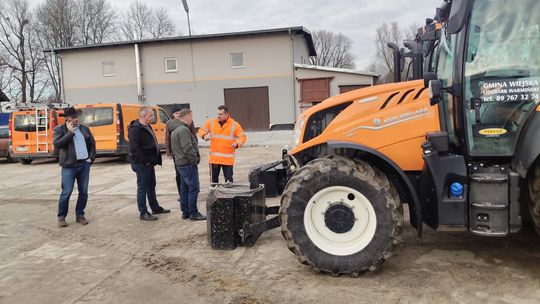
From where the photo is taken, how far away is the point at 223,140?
7.16 metres

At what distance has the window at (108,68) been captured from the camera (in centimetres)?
2689

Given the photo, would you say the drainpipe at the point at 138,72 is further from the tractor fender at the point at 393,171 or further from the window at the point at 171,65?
the tractor fender at the point at 393,171

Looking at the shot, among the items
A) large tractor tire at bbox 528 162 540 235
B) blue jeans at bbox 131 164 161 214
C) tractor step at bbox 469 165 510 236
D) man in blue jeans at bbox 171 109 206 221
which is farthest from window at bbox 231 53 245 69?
large tractor tire at bbox 528 162 540 235

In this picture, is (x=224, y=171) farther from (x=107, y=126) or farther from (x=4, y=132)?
(x=4, y=132)

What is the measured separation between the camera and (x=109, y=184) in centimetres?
1016

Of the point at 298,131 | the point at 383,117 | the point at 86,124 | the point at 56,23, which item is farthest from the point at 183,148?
the point at 56,23

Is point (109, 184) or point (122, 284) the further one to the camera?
point (109, 184)

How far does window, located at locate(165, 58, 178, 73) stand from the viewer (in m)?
26.0

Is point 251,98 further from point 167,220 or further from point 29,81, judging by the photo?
point 29,81

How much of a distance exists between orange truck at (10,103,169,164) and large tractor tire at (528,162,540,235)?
11928 mm

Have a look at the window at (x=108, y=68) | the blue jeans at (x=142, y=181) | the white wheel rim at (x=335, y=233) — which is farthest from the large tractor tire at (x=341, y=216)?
the window at (x=108, y=68)

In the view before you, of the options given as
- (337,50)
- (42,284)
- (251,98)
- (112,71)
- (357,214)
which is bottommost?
(42,284)

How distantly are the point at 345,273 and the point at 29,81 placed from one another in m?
49.8

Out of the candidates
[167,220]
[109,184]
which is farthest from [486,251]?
[109,184]
